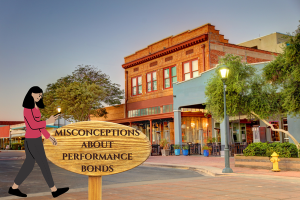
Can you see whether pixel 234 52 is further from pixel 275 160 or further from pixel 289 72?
pixel 275 160

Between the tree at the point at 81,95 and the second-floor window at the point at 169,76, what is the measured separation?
280 inches

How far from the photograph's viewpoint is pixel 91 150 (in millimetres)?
3920

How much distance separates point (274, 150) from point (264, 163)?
0.74 metres

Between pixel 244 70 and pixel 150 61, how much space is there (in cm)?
1871

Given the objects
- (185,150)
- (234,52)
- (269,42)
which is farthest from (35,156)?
(269,42)

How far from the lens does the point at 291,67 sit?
13.8m

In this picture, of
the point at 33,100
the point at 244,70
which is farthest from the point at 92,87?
the point at 33,100

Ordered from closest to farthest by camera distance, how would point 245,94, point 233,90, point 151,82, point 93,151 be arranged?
point 93,151
point 233,90
point 245,94
point 151,82

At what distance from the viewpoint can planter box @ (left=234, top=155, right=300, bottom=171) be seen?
13312mm

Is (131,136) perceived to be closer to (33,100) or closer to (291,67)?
(33,100)

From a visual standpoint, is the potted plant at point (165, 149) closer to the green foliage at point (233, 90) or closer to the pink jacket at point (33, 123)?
the green foliage at point (233, 90)

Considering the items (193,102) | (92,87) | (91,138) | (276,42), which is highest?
(276,42)

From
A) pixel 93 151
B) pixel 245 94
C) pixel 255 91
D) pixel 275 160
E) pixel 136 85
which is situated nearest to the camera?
pixel 93 151

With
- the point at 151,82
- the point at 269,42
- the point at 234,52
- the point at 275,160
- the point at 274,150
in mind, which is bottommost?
the point at 275,160
